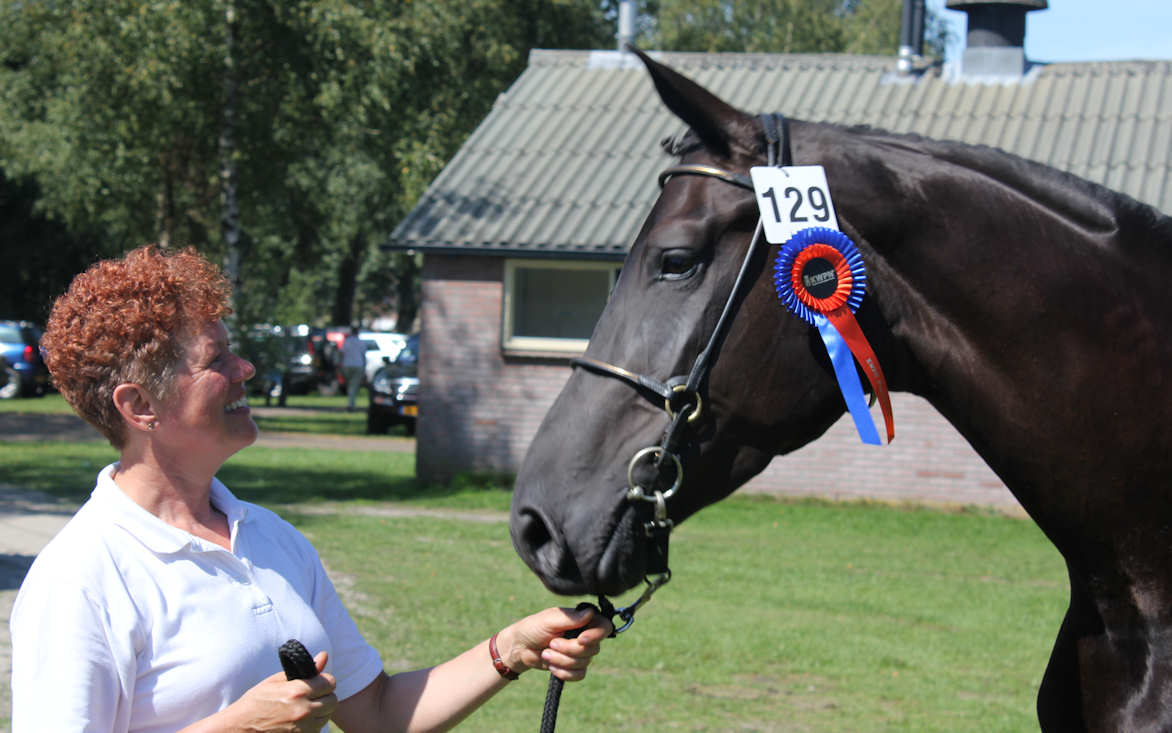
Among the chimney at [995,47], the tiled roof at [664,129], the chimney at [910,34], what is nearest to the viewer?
the tiled roof at [664,129]

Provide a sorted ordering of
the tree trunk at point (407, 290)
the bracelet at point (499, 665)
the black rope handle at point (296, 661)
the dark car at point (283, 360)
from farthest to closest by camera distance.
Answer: the tree trunk at point (407, 290) → the dark car at point (283, 360) → the bracelet at point (499, 665) → the black rope handle at point (296, 661)

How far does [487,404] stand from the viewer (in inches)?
608

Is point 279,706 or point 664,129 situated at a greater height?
point 279,706

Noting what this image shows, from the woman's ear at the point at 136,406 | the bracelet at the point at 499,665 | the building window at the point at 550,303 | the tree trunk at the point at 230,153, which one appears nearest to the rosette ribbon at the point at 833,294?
the bracelet at the point at 499,665

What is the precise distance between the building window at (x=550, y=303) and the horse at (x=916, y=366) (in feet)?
41.9

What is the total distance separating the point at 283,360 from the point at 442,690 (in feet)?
75.3

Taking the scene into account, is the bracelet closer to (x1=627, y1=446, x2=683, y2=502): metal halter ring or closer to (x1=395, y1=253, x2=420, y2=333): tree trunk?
(x1=627, y1=446, x2=683, y2=502): metal halter ring

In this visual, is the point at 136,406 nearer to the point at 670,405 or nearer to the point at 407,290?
the point at 670,405

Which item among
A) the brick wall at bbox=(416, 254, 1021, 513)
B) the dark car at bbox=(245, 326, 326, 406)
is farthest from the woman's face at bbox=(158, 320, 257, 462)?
the dark car at bbox=(245, 326, 326, 406)

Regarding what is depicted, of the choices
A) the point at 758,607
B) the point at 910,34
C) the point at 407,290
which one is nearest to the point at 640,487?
the point at 758,607

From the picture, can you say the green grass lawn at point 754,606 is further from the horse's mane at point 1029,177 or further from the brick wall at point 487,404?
the horse's mane at point 1029,177

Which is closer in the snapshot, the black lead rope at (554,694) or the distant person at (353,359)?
the black lead rope at (554,694)

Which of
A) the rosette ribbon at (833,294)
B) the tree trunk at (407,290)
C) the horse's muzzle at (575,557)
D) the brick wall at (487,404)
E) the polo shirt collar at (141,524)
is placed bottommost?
the tree trunk at (407,290)

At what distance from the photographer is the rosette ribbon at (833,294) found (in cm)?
227
